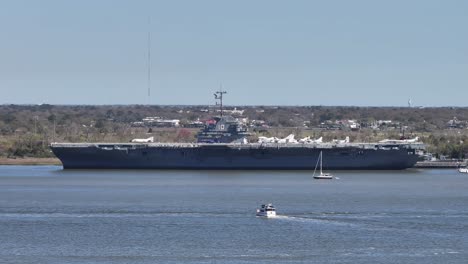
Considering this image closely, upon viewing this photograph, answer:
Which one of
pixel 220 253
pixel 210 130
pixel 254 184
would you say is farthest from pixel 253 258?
pixel 210 130

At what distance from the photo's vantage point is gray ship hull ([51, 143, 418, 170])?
9131 cm

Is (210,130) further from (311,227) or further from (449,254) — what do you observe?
(449,254)

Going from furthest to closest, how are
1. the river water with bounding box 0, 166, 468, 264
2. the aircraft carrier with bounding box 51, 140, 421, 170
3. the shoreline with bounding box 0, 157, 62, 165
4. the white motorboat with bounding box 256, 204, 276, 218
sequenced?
the shoreline with bounding box 0, 157, 62, 165, the aircraft carrier with bounding box 51, 140, 421, 170, the white motorboat with bounding box 256, 204, 276, 218, the river water with bounding box 0, 166, 468, 264

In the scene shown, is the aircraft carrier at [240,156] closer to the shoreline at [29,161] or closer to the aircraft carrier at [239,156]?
the aircraft carrier at [239,156]

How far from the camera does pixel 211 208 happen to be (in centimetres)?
5847

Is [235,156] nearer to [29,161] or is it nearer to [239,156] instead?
[239,156]

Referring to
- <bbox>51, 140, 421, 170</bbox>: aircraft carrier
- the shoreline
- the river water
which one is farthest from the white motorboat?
the shoreline

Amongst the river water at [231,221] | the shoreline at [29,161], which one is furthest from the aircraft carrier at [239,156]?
the shoreline at [29,161]

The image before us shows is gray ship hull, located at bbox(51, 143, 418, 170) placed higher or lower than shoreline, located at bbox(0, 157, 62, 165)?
higher

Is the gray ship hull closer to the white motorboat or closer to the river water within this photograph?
the river water

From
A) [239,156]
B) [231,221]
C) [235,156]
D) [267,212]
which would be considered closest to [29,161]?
[235,156]

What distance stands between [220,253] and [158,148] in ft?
158

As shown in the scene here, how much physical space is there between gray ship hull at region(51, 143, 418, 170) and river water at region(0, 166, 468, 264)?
36.4ft

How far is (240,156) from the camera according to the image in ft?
302
